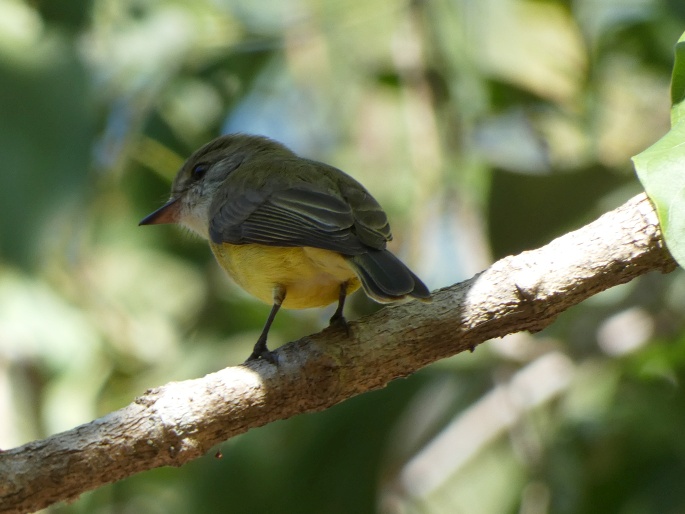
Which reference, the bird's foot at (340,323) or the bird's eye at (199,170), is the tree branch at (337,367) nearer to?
the bird's foot at (340,323)

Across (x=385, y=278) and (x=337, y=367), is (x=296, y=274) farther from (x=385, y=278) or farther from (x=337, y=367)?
(x=337, y=367)

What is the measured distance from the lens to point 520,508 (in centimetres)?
529

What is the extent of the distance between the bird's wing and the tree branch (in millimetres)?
540

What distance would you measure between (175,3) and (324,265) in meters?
3.63

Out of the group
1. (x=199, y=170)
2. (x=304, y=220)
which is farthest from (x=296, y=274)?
(x=199, y=170)

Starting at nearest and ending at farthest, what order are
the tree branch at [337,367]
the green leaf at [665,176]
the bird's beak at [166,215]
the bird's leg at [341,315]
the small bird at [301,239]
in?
the green leaf at [665,176] < the tree branch at [337,367] < the bird's leg at [341,315] < the small bird at [301,239] < the bird's beak at [166,215]

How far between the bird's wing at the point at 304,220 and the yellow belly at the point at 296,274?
0.08 metres

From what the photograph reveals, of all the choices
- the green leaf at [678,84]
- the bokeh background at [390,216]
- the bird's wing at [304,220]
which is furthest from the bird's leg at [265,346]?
the green leaf at [678,84]

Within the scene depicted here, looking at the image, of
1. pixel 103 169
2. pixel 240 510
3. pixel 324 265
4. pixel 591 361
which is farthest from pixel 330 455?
pixel 103 169

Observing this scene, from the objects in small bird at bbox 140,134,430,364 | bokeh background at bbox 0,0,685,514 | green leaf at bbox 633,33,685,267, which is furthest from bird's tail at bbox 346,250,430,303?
bokeh background at bbox 0,0,685,514

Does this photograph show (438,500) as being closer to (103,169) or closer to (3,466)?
(103,169)

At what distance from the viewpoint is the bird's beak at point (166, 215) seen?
16.7ft

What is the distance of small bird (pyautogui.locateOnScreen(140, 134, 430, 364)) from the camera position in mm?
3408

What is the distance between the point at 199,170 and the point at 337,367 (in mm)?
2524
